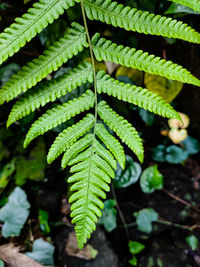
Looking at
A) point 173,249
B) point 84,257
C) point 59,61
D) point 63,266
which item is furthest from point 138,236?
point 59,61

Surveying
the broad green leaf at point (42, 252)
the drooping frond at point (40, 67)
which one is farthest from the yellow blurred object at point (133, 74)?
the broad green leaf at point (42, 252)

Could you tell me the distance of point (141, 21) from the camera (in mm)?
1341

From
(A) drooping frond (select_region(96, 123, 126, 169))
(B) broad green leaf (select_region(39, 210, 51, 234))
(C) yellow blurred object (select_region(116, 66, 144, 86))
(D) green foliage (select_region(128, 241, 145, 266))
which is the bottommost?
(D) green foliage (select_region(128, 241, 145, 266))

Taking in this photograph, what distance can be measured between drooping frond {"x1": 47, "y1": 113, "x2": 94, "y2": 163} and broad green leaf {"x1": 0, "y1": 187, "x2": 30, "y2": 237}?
115 cm

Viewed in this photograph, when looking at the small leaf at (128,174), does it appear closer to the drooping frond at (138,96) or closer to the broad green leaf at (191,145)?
the broad green leaf at (191,145)

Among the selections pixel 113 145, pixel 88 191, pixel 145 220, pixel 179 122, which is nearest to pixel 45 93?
pixel 113 145

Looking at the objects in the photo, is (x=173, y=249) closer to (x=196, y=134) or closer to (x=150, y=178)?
(x=150, y=178)

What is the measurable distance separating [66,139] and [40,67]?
0.43 metres

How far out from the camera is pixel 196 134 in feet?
8.83

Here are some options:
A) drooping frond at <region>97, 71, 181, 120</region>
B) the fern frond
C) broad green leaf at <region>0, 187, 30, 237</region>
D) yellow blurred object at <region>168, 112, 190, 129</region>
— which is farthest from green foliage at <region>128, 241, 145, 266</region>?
drooping frond at <region>97, 71, 181, 120</region>

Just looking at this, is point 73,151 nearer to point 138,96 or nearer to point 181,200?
point 138,96

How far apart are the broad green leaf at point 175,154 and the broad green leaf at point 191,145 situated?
0.18 ft

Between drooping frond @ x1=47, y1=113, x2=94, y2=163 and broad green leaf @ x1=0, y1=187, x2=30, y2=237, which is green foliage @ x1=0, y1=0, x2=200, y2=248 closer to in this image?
drooping frond @ x1=47, y1=113, x2=94, y2=163

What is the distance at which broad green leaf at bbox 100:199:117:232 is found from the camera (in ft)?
7.85
